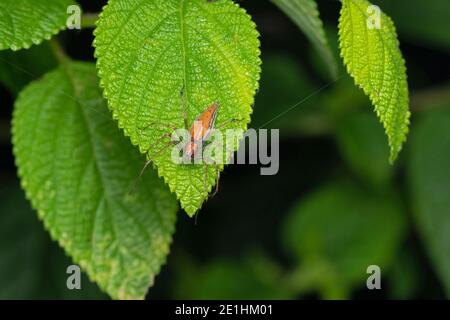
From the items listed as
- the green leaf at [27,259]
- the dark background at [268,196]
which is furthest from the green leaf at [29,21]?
the green leaf at [27,259]

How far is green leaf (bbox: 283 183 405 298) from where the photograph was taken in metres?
2.22

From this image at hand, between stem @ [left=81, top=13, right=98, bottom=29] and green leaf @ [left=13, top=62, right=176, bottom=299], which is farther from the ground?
stem @ [left=81, top=13, right=98, bottom=29]

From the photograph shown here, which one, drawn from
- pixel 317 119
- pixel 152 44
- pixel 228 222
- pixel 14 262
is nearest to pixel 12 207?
pixel 14 262

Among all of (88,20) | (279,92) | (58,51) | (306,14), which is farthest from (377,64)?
(279,92)

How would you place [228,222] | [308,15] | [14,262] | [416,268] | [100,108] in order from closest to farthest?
[308,15], [100,108], [14,262], [416,268], [228,222]

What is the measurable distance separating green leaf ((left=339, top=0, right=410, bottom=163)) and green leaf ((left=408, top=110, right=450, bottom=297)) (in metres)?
0.93

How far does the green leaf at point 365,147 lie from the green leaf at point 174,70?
1.10 m

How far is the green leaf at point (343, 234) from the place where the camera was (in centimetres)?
222

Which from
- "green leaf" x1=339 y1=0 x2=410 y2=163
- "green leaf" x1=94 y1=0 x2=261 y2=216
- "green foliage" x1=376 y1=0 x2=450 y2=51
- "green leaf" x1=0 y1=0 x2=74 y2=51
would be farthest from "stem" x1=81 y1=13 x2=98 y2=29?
"green foliage" x1=376 y1=0 x2=450 y2=51

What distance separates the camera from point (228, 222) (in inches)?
100.0

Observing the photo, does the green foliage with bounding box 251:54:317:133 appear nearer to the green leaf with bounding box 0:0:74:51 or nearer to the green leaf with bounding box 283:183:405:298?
the green leaf with bounding box 283:183:405:298

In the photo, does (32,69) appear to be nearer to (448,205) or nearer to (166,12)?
(166,12)

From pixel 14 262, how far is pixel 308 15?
4.07ft

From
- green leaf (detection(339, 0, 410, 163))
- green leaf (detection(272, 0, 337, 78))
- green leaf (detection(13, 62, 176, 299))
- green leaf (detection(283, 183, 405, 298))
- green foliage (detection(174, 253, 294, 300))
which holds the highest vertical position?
green leaf (detection(272, 0, 337, 78))
